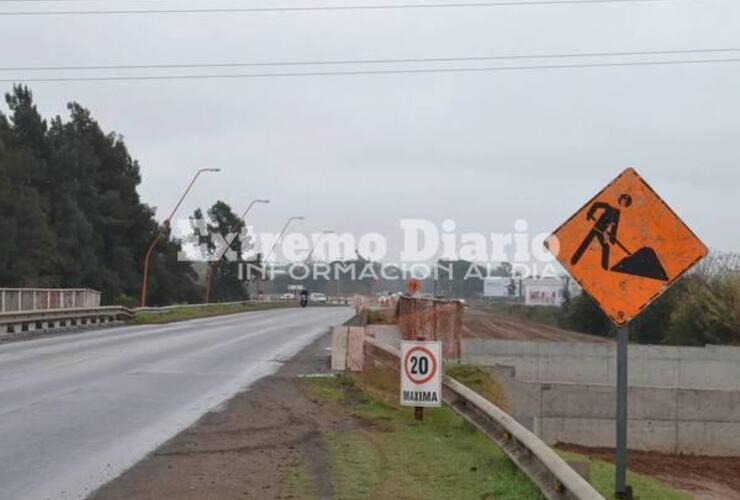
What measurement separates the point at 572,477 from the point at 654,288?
68.9 inches

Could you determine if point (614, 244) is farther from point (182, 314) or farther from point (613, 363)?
point (182, 314)

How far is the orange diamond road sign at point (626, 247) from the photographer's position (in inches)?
320

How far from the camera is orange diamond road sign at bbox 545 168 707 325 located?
812cm

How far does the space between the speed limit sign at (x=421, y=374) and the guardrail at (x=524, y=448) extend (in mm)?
205

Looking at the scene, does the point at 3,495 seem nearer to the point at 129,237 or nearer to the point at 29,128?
the point at 29,128

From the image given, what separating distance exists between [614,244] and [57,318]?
3361 cm

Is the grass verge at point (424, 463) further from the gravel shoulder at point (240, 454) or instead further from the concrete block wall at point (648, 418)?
the concrete block wall at point (648, 418)

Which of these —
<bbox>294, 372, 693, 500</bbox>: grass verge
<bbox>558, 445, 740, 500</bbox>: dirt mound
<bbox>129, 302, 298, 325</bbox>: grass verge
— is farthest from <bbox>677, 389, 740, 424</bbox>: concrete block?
<bbox>129, 302, 298, 325</bbox>: grass verge

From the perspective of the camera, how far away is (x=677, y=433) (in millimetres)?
20875

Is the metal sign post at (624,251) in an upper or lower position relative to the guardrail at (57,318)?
upper

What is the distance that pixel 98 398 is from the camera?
15.2 metres

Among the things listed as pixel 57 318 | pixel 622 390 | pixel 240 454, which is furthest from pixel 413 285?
pixel 622 390

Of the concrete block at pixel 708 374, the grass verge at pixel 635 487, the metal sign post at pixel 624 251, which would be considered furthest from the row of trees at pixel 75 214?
the metal sign post at pixel 624 251

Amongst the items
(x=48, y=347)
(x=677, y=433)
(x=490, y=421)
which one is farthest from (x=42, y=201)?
(x=490, y=421)
